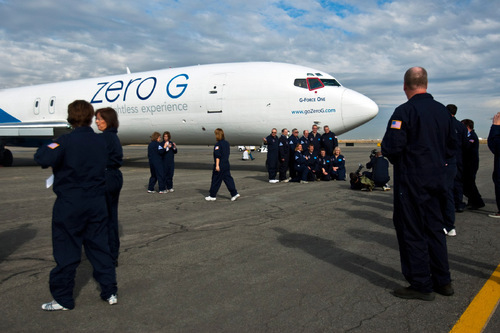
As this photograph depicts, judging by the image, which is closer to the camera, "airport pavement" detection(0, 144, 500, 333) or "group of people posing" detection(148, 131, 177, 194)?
"airport pavement" detection(0, 144, 500, 333)

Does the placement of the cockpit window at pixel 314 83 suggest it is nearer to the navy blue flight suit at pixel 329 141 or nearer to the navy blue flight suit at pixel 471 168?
the navy blue flight suit at pixel 329 141

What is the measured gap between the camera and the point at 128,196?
10164mm

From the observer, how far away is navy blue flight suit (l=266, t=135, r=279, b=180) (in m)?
13.0

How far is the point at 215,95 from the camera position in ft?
48.0

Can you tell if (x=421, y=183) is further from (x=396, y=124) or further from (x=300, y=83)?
(x=300, y=83)

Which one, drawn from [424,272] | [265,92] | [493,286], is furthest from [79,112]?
[265,92]

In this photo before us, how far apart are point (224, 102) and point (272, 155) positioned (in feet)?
9.40

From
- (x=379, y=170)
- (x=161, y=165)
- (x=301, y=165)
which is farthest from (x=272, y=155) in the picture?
(x=161, y=165)

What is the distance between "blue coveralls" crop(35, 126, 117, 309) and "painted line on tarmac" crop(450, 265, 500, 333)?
115 inches

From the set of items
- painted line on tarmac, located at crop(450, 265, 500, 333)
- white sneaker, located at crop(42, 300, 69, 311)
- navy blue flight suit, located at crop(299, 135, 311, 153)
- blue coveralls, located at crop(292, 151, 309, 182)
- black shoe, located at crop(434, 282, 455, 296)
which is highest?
navy blue flight suit, located at crop(299, 135, 311, 153)

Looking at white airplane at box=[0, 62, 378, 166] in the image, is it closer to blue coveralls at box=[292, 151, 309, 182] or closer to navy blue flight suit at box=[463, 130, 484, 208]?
blue coveralls at box=[292, 151, 309, 182]

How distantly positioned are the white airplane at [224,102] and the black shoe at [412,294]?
33.9 feet

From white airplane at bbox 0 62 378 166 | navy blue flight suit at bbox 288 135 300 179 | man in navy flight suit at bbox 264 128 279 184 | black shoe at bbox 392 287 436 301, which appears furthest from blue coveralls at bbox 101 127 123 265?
white airplane at bbox 0 62 378 166

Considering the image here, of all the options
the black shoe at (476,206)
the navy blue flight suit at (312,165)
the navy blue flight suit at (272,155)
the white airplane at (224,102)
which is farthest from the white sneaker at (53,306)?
the white airplane at (224,102)
